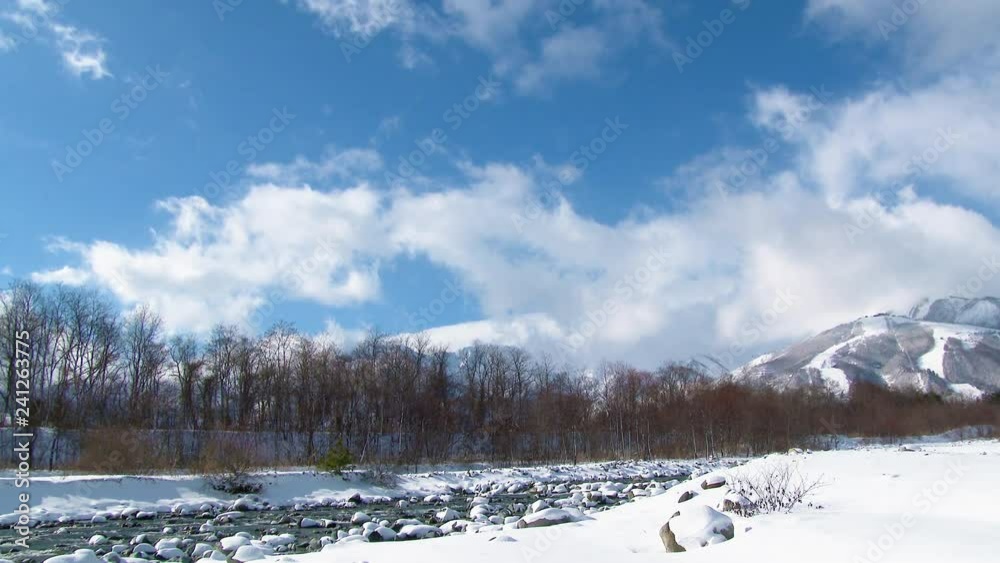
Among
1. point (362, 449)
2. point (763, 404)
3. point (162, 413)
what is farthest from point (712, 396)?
point (162, 413)

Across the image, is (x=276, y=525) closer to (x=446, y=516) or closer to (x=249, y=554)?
(x=446, y=516)

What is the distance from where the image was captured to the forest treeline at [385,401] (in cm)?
4550

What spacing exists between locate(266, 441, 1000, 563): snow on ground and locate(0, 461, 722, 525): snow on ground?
1540 cm

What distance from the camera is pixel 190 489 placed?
2708 cm

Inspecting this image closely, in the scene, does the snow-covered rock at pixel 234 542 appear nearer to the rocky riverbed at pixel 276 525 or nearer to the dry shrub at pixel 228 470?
the rocky riverbed at pixel 276 525

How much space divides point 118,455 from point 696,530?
93.9 feet

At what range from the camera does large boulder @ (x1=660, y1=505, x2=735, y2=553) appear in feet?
34.7

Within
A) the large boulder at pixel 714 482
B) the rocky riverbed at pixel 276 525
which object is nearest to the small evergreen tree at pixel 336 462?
the rocky riverbed at pixel 276 525

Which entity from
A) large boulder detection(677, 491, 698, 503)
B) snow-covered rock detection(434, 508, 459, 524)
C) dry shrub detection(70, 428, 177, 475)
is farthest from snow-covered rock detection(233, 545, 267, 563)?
dry shrub detection(70, 428, 177, 475)

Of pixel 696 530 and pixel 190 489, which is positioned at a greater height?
pixel 696 530

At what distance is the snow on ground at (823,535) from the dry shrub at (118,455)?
22.3m

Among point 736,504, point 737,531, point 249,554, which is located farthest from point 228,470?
point 737,531

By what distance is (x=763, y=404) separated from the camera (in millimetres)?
74875

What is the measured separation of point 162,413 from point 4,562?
43.7m
